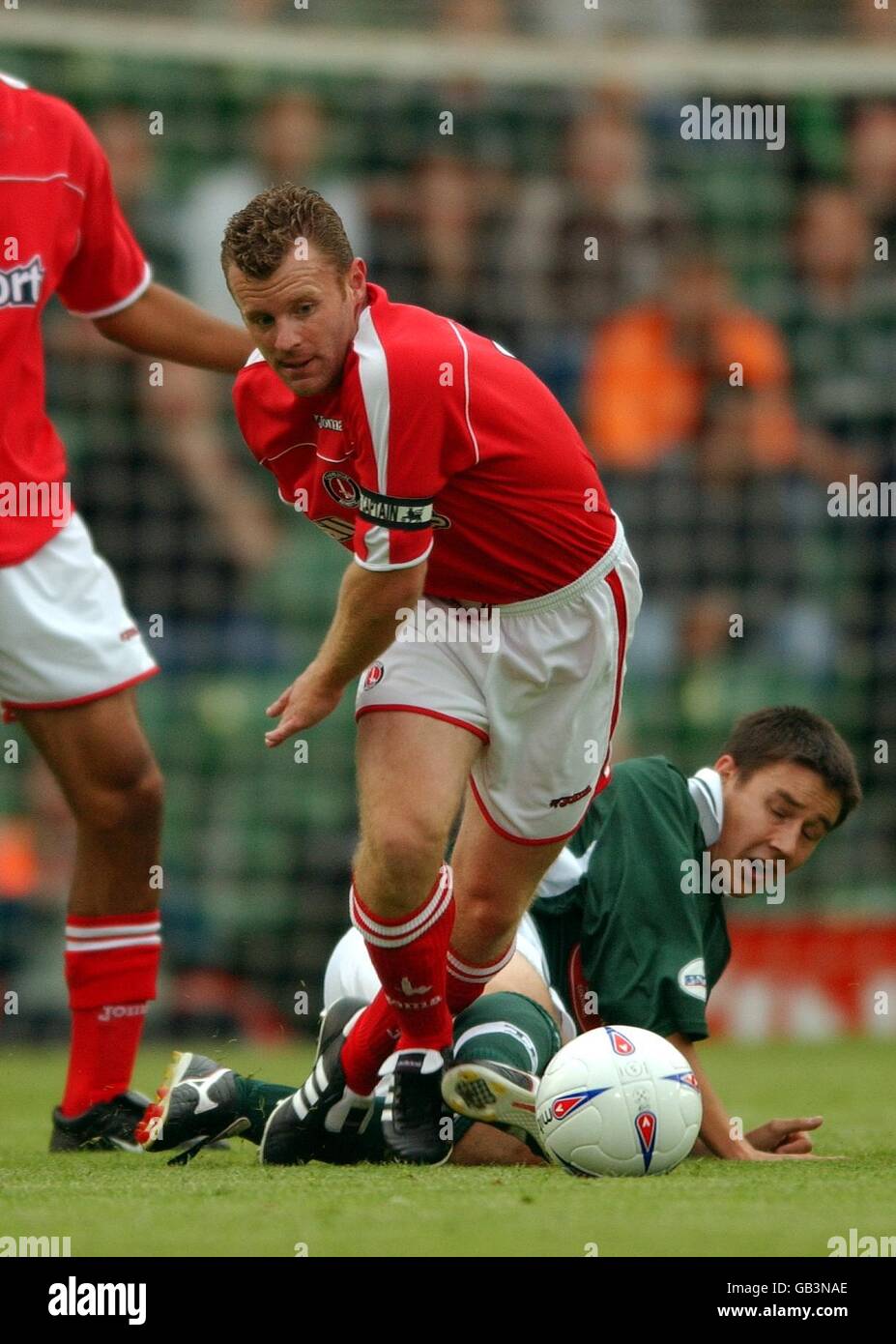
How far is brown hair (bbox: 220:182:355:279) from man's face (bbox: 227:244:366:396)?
0.7 inches

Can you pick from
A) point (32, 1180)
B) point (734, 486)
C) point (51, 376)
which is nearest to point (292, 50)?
point (51, 376)

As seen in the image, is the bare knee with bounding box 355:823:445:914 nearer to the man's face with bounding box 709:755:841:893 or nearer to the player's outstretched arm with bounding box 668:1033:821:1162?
A: the player's outstretched arm with bounding box 668:1033:821:1162

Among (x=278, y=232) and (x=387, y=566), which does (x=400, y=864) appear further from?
(x=278, y=232)

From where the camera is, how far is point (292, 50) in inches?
380

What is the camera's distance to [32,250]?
461 cm

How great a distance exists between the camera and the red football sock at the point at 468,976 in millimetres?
4535

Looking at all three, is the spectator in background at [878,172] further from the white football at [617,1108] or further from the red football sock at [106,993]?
the white football at [617,1108]

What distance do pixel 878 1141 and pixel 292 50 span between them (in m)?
6.40

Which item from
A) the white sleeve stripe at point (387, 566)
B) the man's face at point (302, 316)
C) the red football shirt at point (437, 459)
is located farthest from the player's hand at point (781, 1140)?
the man's face at point (302, 316)

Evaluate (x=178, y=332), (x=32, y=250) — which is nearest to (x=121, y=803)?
(x=178, y=332)

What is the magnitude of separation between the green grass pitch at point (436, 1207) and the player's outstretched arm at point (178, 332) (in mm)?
1777

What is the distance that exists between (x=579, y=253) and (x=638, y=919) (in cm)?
528
